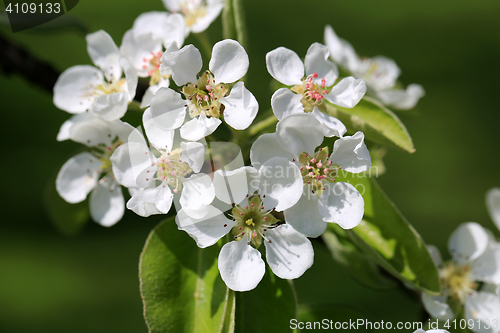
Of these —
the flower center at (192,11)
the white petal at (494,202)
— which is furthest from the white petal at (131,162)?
the white petal at (494,202)

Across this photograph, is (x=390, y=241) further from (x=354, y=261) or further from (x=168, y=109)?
(x=168, y=109)

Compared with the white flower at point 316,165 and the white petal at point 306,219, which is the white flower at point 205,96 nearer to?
the white flower at point 316,165

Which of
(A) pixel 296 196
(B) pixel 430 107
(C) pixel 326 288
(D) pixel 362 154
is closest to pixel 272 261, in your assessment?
(A) pixel 296 196

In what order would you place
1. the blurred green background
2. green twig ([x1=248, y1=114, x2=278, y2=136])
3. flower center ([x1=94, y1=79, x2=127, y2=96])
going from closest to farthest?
green twig ([x1=248, y1=114, x2=278, y2=136]), flower center ([x1=94, y1=79, x2=127, y2=96]), the blurred green background

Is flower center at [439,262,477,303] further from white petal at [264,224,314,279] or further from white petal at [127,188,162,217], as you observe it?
white petal at [127,188,162,217]

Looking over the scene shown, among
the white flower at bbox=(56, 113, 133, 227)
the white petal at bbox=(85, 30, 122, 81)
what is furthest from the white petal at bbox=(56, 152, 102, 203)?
the white petal at bbox=(85, 30, 122, 81)

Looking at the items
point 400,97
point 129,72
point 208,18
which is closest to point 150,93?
point 129,72

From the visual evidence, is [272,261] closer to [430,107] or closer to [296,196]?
[296,196]
